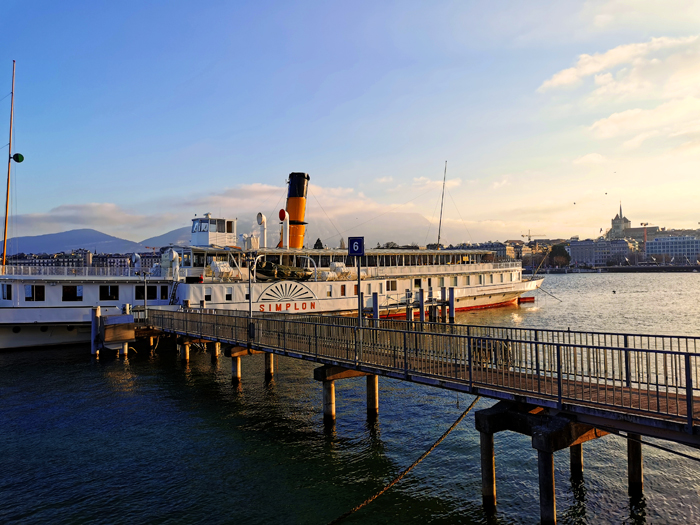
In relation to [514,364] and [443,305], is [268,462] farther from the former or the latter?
[443,305]

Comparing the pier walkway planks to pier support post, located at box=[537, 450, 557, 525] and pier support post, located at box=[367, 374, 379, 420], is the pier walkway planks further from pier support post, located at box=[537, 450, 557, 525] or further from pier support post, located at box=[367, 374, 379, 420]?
pier support post, located at box=[367, 374, 379, 420]

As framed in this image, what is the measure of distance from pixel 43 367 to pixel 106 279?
9782mm

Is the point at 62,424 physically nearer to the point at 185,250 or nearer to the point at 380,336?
the point at 380,336

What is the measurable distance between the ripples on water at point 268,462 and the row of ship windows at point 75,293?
12.0m

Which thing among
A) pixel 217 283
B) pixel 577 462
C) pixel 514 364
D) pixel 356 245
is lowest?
pixel 577 462

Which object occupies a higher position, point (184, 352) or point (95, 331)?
point (95, 331)

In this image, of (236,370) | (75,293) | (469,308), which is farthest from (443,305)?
(75,293)

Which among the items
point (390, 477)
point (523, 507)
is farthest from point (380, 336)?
point (523, 507)

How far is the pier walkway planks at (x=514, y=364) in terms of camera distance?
1009 centimetres

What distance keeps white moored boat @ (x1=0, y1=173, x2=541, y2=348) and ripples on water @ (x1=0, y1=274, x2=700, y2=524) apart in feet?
25.6

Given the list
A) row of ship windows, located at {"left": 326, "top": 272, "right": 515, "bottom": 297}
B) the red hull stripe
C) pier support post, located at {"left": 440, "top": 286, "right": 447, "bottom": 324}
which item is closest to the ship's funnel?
row of ship windows, located at {"left": 326, "top": 272, "right": 515, "bottom": 297}

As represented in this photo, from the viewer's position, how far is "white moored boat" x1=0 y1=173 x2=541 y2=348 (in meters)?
35.6

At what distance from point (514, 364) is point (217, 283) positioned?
31717 millimetres

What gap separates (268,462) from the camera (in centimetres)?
1553
